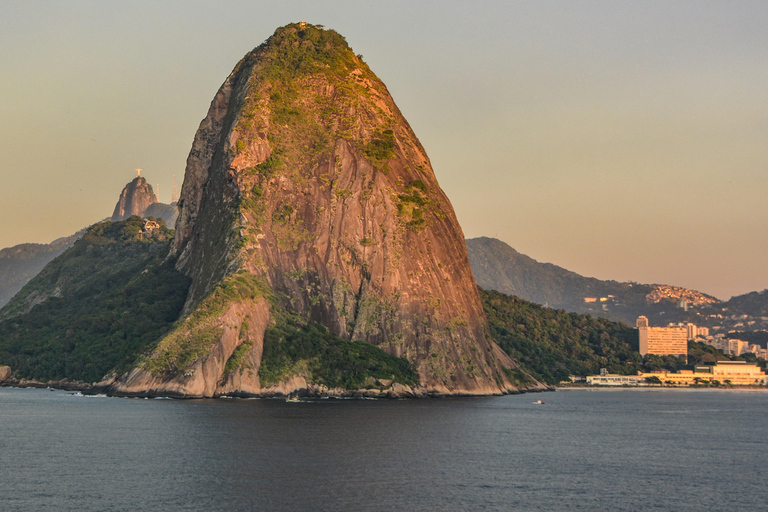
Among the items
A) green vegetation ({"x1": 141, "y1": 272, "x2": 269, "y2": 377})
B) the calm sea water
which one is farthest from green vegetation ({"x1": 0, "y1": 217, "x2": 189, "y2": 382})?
the calm sea water

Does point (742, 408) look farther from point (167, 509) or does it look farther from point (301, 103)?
point (167, 509)

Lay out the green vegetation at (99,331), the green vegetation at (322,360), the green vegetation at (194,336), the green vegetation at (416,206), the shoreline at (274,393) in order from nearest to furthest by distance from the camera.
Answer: the green vegetation at (194,336) → the shoreline at (274,393) → the green vegetation at (322,360) → the green vegetation at (99,331) → the green vegetation at (416,206)

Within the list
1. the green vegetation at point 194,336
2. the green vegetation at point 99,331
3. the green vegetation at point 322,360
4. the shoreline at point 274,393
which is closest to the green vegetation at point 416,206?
the green vegetation at point 322,360

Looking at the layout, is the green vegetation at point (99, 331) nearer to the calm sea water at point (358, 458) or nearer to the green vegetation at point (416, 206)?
the calm sea water at point (358, 458)

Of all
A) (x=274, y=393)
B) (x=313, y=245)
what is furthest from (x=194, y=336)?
(x=313, y=245)

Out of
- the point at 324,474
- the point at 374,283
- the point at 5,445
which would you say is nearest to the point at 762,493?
the point at 324,474

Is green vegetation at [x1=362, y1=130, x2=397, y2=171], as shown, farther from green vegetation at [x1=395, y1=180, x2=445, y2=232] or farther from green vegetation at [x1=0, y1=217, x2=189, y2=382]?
green vegetation at [x1=0, y1=217, x2=189, y2=382]

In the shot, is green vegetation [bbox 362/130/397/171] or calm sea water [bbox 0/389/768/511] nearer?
calm sea water [bbox 0/389/768/511]
